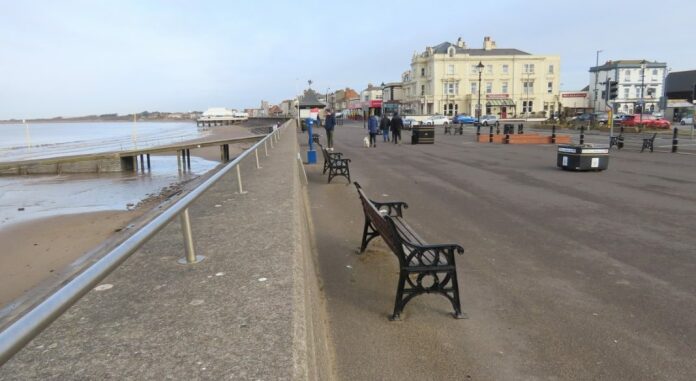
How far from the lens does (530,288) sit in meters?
5.07

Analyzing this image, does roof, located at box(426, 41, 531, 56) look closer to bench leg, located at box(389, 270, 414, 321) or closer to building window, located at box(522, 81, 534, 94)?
building window, located at box(522, 81, 534, 94)

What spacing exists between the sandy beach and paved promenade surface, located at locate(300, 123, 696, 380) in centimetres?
492

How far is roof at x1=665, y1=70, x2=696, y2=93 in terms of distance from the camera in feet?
131

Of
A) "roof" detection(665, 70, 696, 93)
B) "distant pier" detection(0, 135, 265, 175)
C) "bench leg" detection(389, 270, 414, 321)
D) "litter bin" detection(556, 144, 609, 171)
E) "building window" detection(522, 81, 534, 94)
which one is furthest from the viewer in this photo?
"building window" detection(522, 81, 534, 94)

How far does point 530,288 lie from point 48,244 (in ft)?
34.8

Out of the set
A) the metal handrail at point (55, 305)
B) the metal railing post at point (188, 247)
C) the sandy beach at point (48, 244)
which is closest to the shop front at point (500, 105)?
the sandy beach at point (48, 244)

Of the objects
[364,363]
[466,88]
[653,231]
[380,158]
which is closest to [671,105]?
[466,88]

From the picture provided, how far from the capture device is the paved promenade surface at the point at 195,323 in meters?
2.16

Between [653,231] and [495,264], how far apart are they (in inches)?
121

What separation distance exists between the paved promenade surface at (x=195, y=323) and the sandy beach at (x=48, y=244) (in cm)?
494

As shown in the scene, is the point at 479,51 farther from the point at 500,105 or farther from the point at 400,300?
the point at 400,300

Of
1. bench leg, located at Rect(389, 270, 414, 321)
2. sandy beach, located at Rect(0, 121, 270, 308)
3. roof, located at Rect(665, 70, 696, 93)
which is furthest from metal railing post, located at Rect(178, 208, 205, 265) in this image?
roof, located at Rect(665, 70, 696, 93)

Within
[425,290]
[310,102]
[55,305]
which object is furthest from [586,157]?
[310,102]

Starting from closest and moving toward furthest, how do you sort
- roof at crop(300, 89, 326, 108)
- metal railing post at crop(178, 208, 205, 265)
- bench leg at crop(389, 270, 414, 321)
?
Answer: 1. metal railing post at crop(178, 208, 205, 265)
2. bench leg at crop(389, 270, 414, 321)
3. roof at crop(300, 89, 326, 108)
